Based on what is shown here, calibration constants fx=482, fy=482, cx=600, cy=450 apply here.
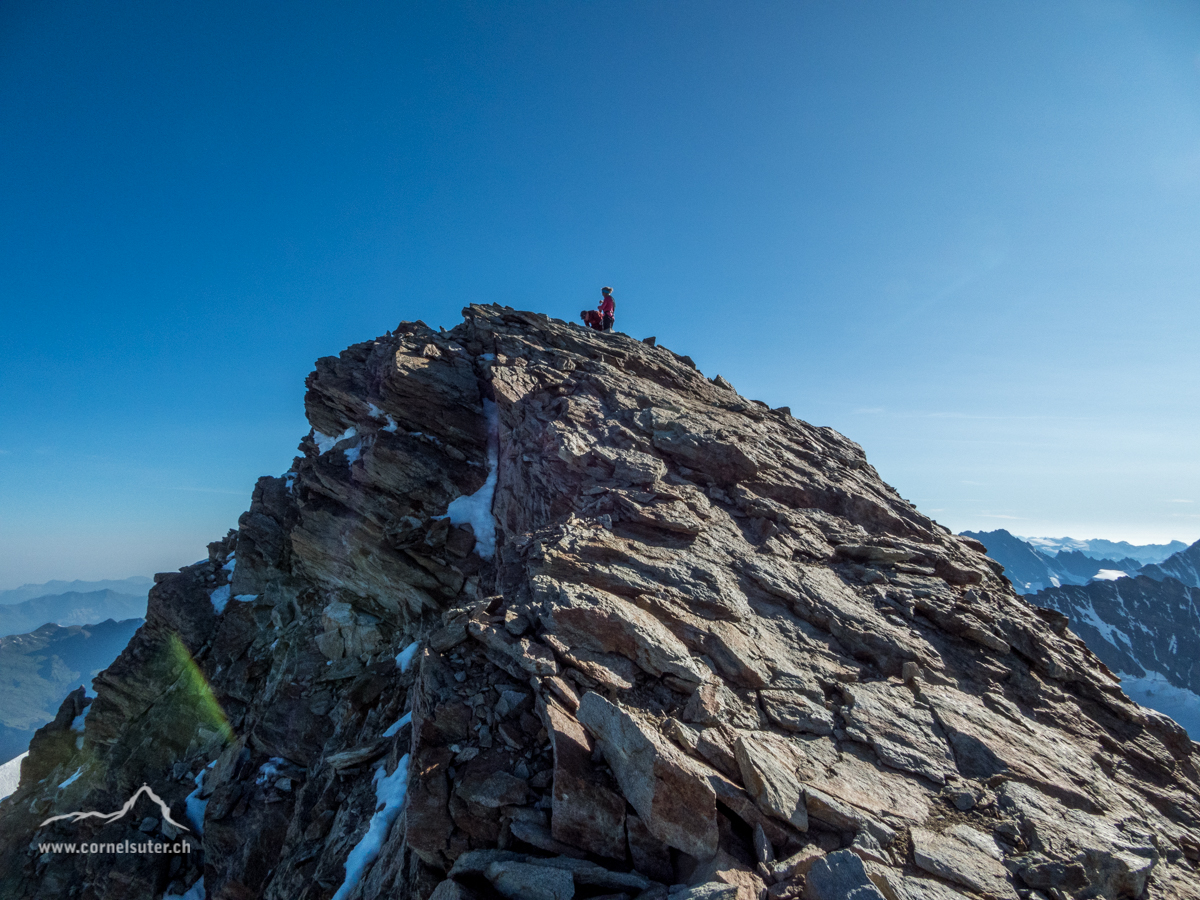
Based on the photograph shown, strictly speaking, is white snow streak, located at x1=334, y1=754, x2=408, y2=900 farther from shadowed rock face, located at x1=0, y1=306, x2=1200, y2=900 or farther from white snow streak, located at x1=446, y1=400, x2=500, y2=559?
white snow streak, located at x1=446, y1=400, x2=500, y2=559

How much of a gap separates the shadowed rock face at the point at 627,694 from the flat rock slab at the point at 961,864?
5 cm

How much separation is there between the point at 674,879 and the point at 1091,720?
1426 centimetres

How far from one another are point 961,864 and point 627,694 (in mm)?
6207

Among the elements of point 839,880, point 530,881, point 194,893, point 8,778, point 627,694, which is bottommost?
point 8,778

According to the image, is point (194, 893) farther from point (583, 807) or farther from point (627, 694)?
point (627, 694)

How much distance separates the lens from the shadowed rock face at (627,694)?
8445mm

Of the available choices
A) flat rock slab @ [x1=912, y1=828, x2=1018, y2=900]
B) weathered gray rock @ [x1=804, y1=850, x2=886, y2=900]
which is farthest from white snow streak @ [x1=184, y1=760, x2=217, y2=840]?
flat rock slab @ [x1=912, y1=828, x2=1018, y2=900]

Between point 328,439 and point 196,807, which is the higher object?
point 328,439

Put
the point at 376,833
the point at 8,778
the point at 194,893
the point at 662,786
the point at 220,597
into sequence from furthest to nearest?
1. the point at 8,778
2. the point at 220,597
3. the point at 194,893
4. the point at 376,833
5. the point at 662,786

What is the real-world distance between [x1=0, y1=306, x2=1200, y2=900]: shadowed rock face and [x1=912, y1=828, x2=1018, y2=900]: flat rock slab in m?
0.05

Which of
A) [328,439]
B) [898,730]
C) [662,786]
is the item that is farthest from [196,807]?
[898,730]

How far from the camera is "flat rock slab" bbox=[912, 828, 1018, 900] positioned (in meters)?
7.84

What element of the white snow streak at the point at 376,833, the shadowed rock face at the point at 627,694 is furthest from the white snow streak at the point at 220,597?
the white snow streak at the point at 376,833

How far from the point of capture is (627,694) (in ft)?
35.1
